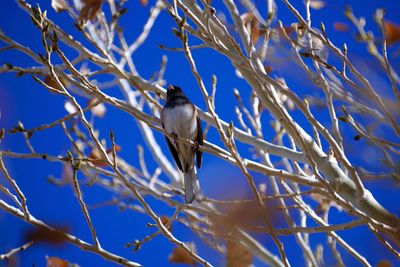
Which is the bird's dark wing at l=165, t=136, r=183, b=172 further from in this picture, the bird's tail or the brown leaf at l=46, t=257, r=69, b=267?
the brown leaf at l=46, t=257, r=69, b=267

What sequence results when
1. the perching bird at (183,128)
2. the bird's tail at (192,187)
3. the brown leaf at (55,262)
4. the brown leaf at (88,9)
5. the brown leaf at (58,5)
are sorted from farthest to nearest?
the perching bird at (183,128) < the bird's tail at (192,187) < the brown leaf at (58,5) < the brown leaf at (88,9) < the brown leaf at (55,262)

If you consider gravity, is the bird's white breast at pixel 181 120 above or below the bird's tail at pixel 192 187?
above

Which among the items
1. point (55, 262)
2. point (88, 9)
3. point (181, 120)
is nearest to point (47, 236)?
point (55, 262)

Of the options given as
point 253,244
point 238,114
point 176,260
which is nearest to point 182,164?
point 238,114

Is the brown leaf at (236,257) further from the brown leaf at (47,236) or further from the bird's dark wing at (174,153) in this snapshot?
the bird's dark wing at (174,153)

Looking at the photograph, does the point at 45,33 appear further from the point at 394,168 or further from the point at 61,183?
the point at 61,183

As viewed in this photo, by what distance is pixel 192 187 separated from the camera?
141 inches

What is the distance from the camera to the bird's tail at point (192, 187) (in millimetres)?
3382

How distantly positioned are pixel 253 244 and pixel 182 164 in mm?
1162

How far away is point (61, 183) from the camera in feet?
13.1

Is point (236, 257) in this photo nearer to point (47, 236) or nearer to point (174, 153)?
point (47, 236)

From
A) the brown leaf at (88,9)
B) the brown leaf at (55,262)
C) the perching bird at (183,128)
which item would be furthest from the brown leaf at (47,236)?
the perching bird at (183,128)

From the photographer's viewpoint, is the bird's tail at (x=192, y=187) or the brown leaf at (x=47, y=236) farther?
→ the bird's tail at (x=192, y=187)

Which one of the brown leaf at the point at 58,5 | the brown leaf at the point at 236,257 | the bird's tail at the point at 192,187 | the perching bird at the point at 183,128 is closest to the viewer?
the brown leaf at the point at 236,257
